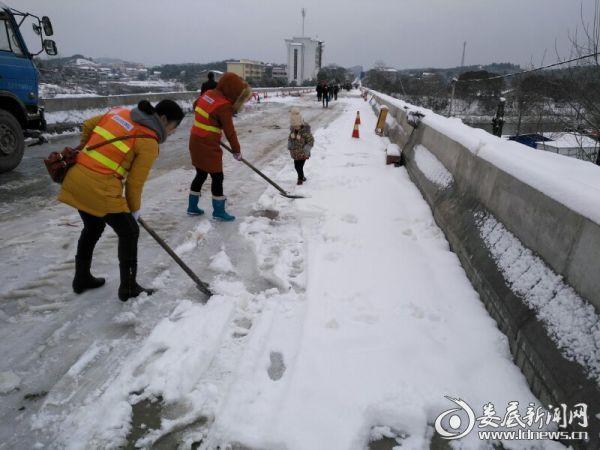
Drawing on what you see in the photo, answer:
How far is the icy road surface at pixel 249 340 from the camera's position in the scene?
2.22m

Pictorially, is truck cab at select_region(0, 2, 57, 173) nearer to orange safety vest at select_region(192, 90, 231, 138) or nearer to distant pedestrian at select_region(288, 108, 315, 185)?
orange safety vest at select_region(192, 90, 231, 138)

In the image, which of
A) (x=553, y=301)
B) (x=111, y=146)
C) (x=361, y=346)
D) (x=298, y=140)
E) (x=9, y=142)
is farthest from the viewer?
(x=9, y=142)

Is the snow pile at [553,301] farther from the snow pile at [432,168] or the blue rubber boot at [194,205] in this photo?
the blue rubber boot at [194,205]

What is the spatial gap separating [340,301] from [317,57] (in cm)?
15733

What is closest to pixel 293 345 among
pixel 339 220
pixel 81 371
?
pixel 81 371

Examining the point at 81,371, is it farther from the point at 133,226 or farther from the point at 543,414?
the point at 543,414

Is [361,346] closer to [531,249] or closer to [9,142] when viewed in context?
[531,249]

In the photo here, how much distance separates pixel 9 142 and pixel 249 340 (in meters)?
6.72

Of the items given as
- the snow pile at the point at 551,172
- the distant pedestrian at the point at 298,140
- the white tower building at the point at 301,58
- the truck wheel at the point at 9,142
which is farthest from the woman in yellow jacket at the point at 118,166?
the white tower building at the point at 301,58

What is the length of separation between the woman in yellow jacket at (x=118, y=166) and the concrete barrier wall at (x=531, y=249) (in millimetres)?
2731

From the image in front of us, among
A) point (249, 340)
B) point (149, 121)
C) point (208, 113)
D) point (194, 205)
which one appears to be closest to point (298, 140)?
point (208, 113)

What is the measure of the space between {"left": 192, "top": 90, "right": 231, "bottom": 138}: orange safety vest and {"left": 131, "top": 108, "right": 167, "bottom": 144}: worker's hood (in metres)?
1.88

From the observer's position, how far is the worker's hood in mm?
3018

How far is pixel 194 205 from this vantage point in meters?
5.37
